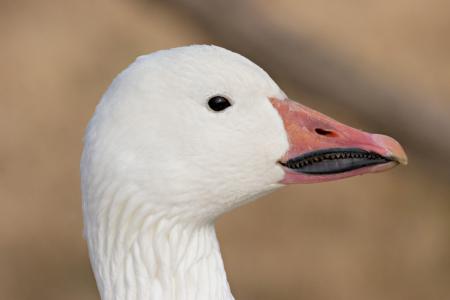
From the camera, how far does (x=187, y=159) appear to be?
317cm

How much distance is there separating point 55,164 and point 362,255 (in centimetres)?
208

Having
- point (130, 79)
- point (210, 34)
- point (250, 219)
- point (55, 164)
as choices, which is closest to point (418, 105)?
point (210, 34)

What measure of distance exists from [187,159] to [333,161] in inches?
16.7

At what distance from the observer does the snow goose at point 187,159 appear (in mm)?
3146

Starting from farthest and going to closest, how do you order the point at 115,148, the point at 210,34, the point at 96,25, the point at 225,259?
1. the point at 96,25
2. the point at 225,259
3. the point at 210,34
4. the point at 115,148

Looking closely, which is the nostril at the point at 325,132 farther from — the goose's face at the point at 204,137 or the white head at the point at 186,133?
the white head at the point at 186,133

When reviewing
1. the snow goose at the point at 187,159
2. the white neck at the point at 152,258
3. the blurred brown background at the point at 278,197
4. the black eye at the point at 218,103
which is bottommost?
the white neck at the point at 152,258

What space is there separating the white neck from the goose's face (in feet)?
0.29

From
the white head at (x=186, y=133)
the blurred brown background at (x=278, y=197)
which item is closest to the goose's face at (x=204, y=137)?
the white head at (x=186, y=133)

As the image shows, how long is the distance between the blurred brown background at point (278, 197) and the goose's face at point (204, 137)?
3.50 meters

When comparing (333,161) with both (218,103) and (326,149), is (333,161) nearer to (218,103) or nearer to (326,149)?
Answer: (326,149)

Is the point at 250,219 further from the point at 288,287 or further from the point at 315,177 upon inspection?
the point at 315,177

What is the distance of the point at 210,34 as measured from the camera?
5.76 metres

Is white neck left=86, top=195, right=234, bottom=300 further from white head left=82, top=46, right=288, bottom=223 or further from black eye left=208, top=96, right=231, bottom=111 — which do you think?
black eye left=208, top=96, right=231, bottom=111
